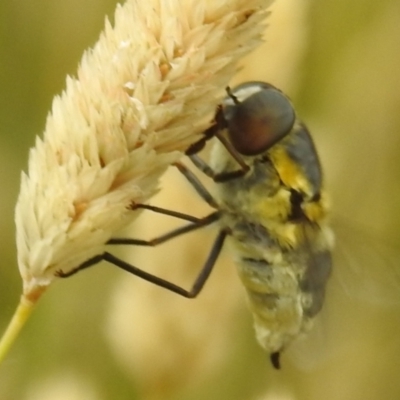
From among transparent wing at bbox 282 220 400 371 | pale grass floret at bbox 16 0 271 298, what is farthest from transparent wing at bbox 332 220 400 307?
pale grass floret at bbox 16 0 271 298

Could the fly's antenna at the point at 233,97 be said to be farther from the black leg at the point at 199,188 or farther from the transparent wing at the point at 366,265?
the transparent wing at the point at 366,265

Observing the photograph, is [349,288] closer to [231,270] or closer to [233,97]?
[231,270]

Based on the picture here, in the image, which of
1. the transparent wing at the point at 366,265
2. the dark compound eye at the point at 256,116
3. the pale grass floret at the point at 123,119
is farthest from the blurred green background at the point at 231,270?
the pale grass floret at the point at 123,119

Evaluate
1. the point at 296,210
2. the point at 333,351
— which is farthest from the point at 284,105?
the point at 333,351

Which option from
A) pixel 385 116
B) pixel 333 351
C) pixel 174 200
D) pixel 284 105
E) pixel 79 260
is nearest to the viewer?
pixel 79 260

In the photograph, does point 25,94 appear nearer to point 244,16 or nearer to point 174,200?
point 174,200
